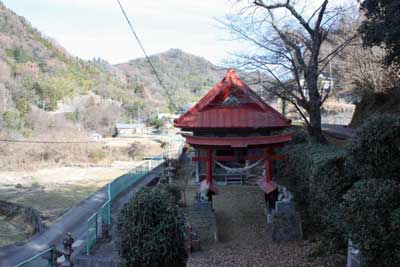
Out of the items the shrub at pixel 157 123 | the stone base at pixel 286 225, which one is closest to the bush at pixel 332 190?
the stone base at pixel 286 225

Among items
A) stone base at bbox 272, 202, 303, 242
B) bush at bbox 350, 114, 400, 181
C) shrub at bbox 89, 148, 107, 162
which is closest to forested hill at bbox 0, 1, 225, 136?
shrub at bbox 89, 148, 107, 162

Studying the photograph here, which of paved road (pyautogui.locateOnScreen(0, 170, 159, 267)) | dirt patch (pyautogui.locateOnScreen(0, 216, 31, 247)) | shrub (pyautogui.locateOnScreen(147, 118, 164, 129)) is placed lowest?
dirt patch (pyautogui.locateOnScreen(0, 216, 31, 247))

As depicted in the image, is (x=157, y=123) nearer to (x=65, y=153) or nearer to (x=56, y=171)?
(x=65, y=153)

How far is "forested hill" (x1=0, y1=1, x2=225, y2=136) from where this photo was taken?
57500 mm

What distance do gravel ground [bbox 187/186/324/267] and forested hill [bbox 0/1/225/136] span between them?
36.5 metres

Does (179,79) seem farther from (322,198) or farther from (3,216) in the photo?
(322,198)

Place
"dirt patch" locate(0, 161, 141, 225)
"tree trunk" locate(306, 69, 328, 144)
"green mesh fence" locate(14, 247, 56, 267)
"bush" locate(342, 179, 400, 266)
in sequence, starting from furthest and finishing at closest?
"dirt patch" locate(0, 161, 141, 225) → "tree trunk" locate(306, 69, 328, 144) → "green mesh fence" locate(14, 247, 56, 267) → "bush" locate(342, 179, 400, 266)

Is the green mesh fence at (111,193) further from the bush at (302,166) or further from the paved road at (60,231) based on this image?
the bush at (302,166)

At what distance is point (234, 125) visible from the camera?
10.9 metres

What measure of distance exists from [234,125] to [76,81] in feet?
241

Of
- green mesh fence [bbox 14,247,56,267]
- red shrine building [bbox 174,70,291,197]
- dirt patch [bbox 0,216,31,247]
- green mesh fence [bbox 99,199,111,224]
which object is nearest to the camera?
green mesh fence [bbox 14,247,56,267]

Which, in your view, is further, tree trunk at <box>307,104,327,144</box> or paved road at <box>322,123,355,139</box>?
paved road at <box>322,123,355,139</box>

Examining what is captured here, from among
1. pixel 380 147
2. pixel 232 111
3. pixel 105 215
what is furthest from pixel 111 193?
pixel 380 147

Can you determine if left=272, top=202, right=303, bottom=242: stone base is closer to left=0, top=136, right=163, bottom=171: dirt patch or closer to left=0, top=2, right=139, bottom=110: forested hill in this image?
left=0, top=136, right=163, bottom=171: dirt patch
